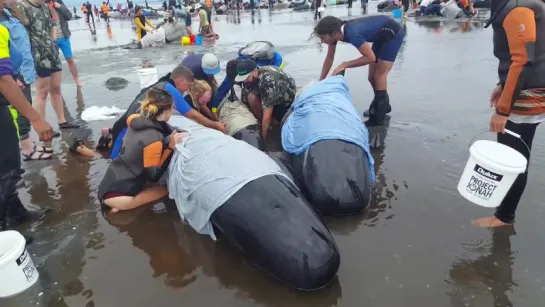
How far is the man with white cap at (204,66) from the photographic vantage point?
604 cm

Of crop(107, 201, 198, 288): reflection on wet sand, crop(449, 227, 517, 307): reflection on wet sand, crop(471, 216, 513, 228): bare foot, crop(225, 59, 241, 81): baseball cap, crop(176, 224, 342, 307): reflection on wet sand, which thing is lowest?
crop(107, 201, 198, 288): reflection on wet sand

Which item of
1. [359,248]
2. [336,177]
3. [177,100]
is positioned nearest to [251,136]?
[177,100]

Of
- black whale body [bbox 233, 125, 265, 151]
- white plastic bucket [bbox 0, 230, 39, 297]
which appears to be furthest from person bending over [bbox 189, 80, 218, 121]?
white plastic bucket [bbox 0, 230, 39, 297]

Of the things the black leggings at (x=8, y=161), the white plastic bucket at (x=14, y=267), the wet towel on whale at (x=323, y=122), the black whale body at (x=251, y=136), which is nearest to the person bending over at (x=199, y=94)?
the black whale body at (x=251, y=136)

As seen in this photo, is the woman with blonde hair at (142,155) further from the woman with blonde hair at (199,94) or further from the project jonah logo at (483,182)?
the project jonah logo at (483,182)

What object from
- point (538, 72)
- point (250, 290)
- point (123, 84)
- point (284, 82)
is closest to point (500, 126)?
point (538, 72)

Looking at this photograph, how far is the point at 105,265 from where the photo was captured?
3426mm

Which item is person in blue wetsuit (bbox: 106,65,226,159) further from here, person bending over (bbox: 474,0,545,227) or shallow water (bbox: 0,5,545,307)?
person bending over (bbox: 474,0,545,227)

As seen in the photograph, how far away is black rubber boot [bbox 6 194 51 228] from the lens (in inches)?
158

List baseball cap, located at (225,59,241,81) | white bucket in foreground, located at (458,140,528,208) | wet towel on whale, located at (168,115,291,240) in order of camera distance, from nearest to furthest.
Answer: white bucket in foreground, located at (458,140,528,208) < wet towel on whale, located at (168,115,291,240) < baseball cap, located at (225,59,241,81)

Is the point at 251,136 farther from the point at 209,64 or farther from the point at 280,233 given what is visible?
the point at 280,233

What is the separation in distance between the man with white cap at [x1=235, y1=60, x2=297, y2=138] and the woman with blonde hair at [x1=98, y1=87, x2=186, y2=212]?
5.32ft

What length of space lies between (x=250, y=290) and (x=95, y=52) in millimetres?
16422

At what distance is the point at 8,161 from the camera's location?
148 inches
